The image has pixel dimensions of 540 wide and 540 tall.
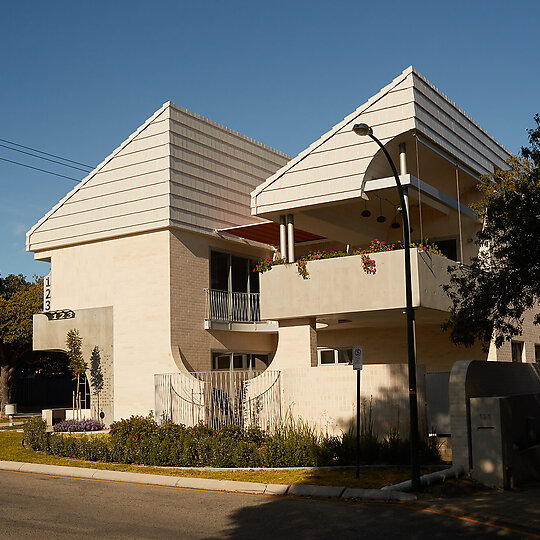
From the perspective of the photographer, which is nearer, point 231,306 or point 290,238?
point 290,238

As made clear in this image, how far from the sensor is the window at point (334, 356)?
25.4m

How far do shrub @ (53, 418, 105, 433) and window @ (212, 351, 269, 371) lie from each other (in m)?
4.13

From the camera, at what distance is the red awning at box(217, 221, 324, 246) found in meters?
23.5

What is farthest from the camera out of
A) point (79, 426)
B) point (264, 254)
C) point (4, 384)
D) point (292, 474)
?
point (4, 384)

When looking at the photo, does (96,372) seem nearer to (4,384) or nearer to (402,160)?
(402,160)

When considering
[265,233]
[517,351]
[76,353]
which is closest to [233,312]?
[265,233]

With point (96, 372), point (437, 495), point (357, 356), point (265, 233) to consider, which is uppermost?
point (265, 233)

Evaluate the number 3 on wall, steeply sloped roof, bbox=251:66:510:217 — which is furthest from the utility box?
the number 3 on wall

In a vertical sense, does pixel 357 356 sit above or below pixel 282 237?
below

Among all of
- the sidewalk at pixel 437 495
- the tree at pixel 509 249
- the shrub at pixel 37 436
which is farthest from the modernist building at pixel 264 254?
the sidewalk at pixel 437 495

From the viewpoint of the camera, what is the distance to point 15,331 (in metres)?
33.1

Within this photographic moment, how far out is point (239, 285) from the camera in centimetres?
2552

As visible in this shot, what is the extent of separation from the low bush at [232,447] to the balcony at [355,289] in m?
3.49

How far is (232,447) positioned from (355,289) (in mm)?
5561
